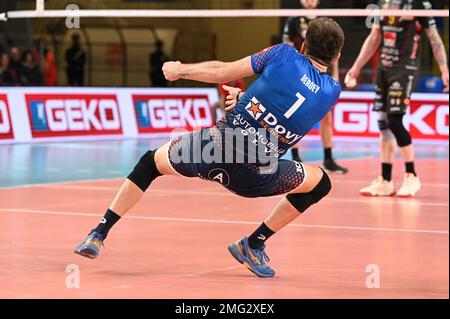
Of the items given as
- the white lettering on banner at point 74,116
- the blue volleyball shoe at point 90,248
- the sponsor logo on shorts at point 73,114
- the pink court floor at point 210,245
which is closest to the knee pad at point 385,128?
the pink court floor at point 210,245

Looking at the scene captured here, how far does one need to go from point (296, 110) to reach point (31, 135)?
44.8 feet

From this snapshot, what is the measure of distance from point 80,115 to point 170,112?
7.73ft

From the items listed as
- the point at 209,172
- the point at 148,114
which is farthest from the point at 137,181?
the point at 148,114

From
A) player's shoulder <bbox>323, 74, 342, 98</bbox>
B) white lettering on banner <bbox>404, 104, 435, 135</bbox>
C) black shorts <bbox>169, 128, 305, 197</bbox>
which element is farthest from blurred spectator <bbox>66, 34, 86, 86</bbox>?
player's shoulder <bbox>323, 74, 342, 98</bbox>

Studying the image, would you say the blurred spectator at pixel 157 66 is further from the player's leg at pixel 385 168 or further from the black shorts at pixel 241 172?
the black shorts at pixel 241 172

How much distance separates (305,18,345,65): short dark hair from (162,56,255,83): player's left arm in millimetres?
441

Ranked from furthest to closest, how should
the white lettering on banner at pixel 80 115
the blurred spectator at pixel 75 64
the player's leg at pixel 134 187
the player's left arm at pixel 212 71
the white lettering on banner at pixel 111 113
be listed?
1. the blurred spectator at pixel 75 64
2. the white lettering on banner at pixel 111 113
3. the white lettering on banner at pixel 80 115
4. the player's leg at pixel 134 187
5. the player's left arm at pixel 212 71

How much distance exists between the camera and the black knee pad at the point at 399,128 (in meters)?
12.8

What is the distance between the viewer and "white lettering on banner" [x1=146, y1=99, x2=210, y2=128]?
22922 millimetres

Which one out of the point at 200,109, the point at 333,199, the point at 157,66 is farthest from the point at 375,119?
the point at 333,199

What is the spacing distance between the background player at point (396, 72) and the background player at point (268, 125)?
525cm

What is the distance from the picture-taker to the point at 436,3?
32.0m
